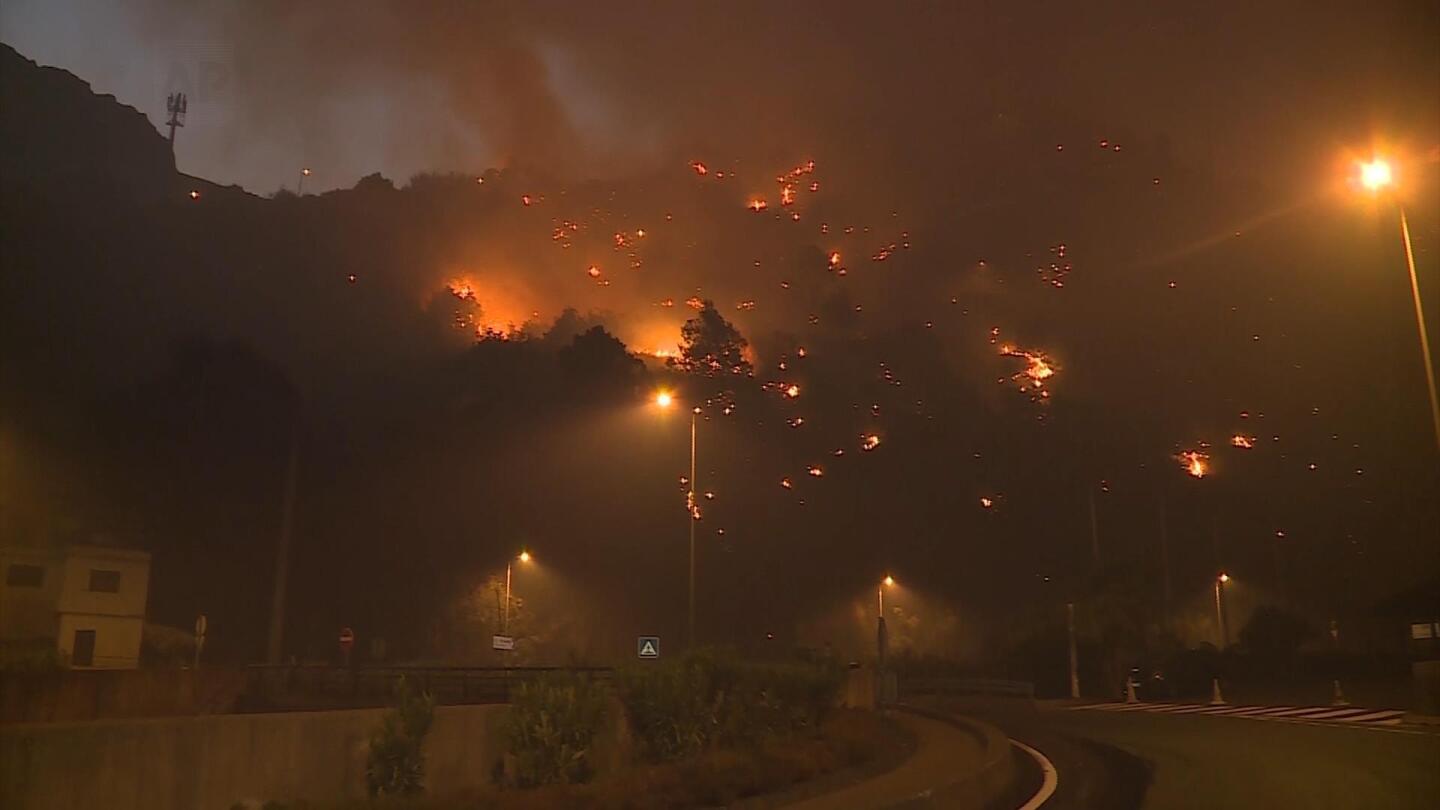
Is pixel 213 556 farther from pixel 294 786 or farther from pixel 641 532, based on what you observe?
pixel 294 786

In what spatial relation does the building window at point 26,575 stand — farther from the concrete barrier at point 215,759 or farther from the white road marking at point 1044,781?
the white road marking at point 1044,781

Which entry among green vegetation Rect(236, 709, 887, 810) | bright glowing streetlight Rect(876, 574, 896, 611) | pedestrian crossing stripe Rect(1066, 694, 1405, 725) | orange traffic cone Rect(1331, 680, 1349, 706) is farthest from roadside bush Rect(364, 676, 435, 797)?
orange traffic cone Rect(1331, 680, 1349, 706)

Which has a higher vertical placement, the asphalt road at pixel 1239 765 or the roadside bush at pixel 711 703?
the roadside bush at pixel 711 703

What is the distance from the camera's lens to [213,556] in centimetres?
6881

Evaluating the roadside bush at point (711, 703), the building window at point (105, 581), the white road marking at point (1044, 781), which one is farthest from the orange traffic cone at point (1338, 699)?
the building window at point (105, 581)

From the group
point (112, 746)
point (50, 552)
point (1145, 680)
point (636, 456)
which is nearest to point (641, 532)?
point (636, 456)

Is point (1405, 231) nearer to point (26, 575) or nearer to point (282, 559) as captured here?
point (26, 575)

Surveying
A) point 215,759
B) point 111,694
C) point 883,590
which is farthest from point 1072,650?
point 215,759

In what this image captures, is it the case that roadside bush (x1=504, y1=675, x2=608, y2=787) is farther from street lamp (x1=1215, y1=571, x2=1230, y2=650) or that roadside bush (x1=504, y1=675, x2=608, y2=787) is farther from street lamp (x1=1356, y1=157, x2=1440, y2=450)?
street lamp (x1=1215, y1=571, x2=1230, y2=650)

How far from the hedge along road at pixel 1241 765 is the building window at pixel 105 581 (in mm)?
28305

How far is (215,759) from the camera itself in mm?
10305

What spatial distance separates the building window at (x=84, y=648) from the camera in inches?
1232

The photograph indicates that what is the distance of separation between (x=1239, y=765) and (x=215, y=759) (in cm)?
1305

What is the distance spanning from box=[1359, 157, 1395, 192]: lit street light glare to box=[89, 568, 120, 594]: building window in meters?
36.0
